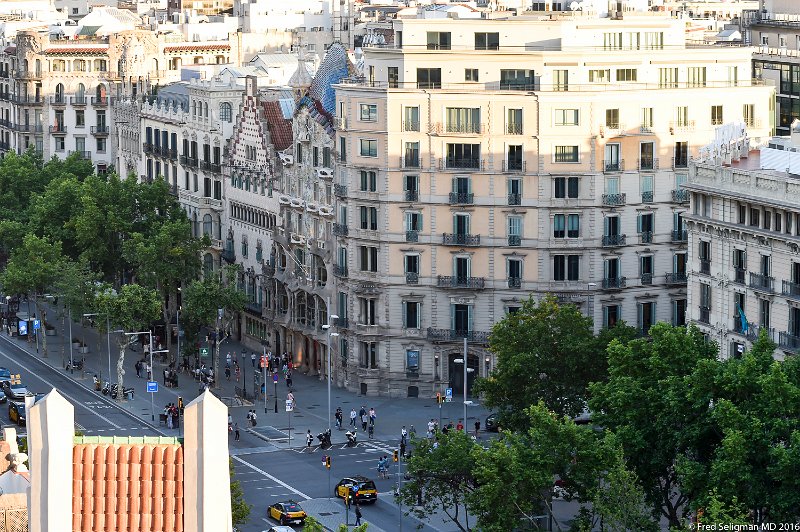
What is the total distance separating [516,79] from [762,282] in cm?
3809

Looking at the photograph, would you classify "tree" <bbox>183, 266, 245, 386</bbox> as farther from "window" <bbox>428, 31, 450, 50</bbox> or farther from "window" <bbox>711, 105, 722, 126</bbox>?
"window" <bbox>711, 105, 722, 126</bbox>

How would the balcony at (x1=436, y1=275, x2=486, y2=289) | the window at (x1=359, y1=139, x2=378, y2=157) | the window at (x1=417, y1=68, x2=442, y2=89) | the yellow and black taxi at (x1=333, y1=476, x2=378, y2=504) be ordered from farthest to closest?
the window at (x1=359, y1=139, x2=378, y2=157)
the balcony at (x1=436, y1=275, x2=486, y2=289)
the window at (x1=417, y1=68, x2=442, y2=89)
the yellow and black taxi at (x1=333, y1=476, x2=378, y2=504)

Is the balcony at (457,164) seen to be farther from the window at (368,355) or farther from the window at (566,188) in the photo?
the window at (368,355)

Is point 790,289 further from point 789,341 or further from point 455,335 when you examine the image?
point 455,335

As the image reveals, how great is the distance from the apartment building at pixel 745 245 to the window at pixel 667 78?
25.8 meters

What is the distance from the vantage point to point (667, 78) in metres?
170

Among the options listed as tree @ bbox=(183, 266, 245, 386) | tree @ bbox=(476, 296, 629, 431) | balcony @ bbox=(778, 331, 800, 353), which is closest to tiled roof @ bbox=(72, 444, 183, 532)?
balcony @ bbox=(778, 331, 800, 353)

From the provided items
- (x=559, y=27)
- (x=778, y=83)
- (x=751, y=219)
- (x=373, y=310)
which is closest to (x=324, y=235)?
(x=373, y=310)

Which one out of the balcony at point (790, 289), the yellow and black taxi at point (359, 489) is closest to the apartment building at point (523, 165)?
the yellow and black taxi at point (359, 489)

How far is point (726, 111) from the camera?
17100 centimetres

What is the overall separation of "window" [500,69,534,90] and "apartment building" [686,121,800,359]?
26462mm

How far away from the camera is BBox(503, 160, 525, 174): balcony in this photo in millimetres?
168000

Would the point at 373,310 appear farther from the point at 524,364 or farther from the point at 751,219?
the point at 751,219

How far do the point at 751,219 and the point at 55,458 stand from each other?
247 feet
